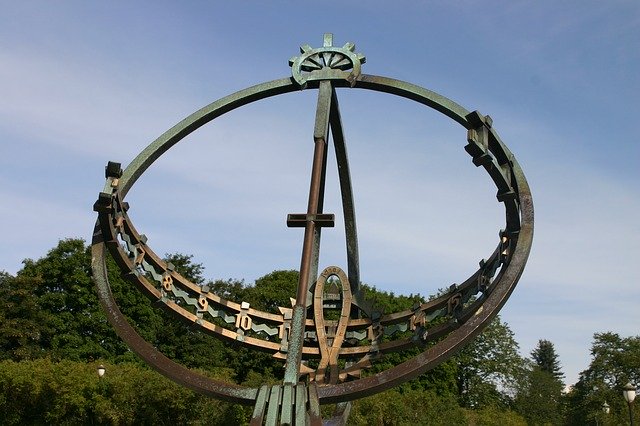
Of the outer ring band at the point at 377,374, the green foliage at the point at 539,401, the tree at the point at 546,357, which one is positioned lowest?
the outer ring band at the point at 377,374

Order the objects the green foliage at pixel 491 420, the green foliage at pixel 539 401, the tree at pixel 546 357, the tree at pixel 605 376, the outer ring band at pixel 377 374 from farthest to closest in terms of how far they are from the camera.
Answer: the tree at pixel 546 357 → the green foliage at pixel 539 401 → the tree at pixel 605 376 → the green foliage at pixel 491 420 → the outer ring band at pixel 377 374

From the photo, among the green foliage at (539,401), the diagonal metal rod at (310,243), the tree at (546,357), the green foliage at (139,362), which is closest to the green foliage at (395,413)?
the green foliage at (139,362)

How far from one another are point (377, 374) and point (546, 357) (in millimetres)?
84839

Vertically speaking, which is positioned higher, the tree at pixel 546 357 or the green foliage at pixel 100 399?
the tree at pixel 546 357

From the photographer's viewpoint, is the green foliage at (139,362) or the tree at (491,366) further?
the tree at (491,366)

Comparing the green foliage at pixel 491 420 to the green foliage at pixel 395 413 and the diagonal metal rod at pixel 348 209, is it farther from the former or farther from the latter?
the diagonal metal rod at pixel 348 209

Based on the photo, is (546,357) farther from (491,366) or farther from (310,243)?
(310,243)

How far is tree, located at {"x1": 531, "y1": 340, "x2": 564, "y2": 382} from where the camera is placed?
8619cm

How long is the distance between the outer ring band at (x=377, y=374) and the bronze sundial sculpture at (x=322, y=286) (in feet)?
0.05

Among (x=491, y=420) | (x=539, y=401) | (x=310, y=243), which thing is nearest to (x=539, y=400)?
(x=539, y=401)

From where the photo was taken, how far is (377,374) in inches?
344

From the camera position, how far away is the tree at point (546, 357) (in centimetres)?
8619

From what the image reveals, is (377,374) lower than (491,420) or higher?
lower

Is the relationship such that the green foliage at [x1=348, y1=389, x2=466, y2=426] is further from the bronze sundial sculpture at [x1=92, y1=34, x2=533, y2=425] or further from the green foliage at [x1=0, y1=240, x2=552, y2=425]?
the bronze sundial sculpture at [x1=92, y1=34, x2=533, y2=425]
